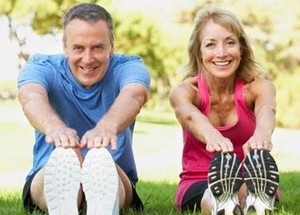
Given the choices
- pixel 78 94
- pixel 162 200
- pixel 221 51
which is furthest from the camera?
pixel 162 200

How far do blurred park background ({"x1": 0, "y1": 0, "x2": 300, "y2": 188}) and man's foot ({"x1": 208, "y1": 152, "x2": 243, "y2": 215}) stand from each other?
13332 mm

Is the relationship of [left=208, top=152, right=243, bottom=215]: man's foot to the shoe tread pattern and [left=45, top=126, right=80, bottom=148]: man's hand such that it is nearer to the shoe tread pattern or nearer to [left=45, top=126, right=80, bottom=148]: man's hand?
the shoe tread pattern

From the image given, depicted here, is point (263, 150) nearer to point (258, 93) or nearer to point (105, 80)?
point (258, 93)

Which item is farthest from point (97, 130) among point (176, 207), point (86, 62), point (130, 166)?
point (176, 207)

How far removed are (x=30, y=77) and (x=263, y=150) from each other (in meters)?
1.22

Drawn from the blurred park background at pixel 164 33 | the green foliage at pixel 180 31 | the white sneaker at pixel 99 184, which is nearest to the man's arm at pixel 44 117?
the white sneaker at pixel 99 184

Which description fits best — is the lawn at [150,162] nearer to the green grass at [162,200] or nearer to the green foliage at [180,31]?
the green grass at [162,200]

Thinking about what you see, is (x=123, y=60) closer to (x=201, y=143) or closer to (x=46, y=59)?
(x=46, y=59)

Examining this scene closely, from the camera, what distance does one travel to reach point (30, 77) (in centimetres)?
376

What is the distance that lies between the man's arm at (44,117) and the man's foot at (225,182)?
64 cm

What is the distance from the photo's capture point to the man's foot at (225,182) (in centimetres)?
335

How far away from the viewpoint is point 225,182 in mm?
3355

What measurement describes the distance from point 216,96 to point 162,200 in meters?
0.95

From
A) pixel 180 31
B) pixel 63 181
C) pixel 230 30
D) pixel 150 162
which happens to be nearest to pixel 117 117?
pixel 63 181
